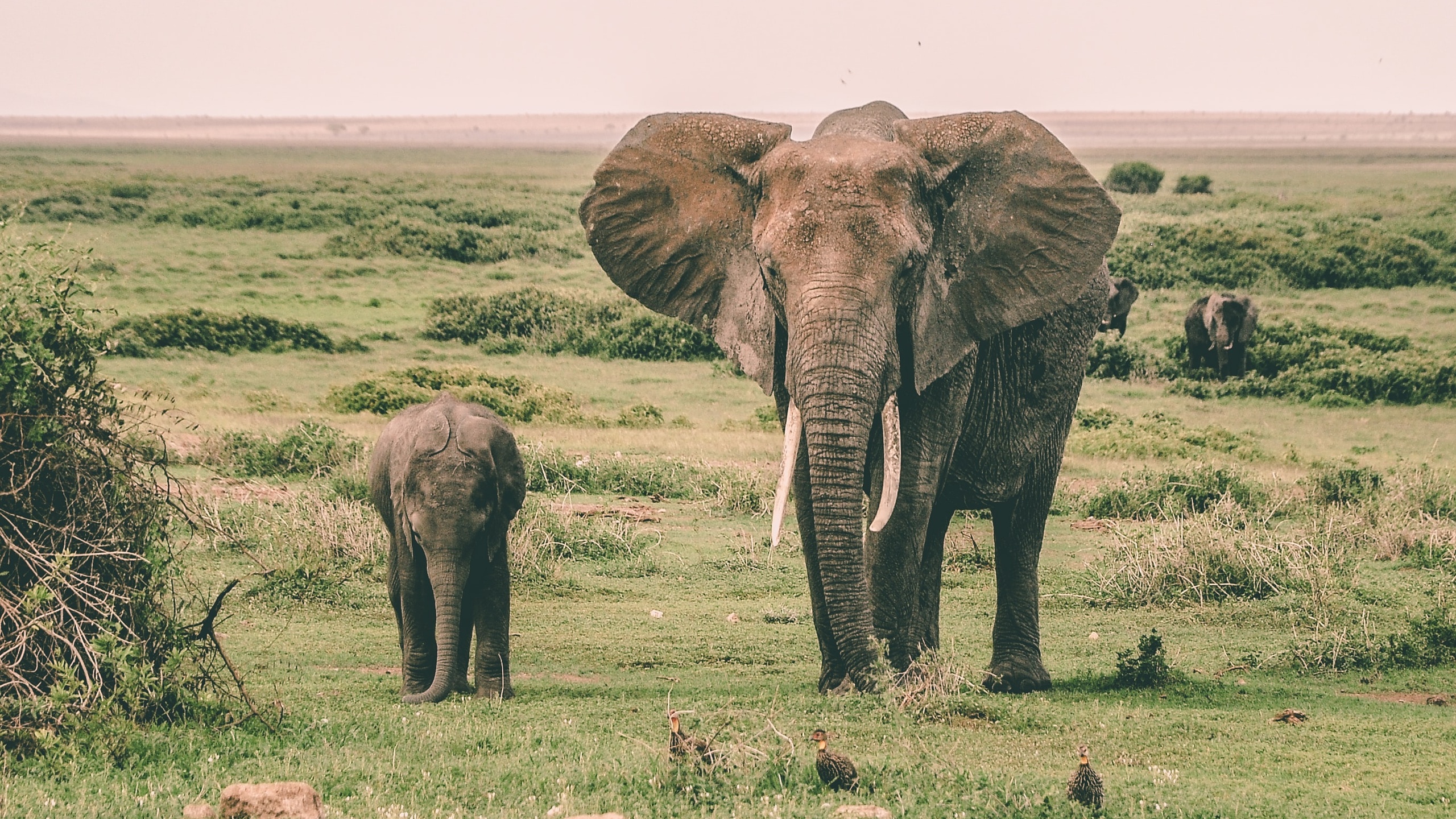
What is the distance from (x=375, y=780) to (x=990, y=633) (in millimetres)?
5932

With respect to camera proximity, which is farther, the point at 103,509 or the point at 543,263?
the point at 543,263

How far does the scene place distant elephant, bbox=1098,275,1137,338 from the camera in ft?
85.4

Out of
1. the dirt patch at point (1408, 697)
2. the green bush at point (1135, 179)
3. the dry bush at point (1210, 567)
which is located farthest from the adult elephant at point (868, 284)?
the green bush at point (1135, 179)

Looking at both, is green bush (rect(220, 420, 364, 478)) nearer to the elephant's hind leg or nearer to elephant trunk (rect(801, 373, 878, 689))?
the elephant's hind leg

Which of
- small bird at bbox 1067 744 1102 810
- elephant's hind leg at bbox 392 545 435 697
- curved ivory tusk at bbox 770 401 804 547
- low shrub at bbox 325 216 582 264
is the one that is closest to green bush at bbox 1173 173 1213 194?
low shrub at bbox 325 216 582 264

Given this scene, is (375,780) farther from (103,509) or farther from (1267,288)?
(1267,288)

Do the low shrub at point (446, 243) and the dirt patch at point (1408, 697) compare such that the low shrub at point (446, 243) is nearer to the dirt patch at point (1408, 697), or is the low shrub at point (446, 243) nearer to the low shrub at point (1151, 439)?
the low shrub at point (1151, 439)

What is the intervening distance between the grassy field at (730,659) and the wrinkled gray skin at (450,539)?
36 centimetres

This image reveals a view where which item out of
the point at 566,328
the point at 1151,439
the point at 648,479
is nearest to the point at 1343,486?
the point at 1151,439

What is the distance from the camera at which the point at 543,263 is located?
123 ft

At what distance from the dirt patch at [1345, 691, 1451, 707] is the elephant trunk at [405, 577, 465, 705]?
5.25 meters

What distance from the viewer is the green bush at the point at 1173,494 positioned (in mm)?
15164

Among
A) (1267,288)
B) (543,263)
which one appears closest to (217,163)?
(543,263)

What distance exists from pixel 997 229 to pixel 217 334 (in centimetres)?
2052
